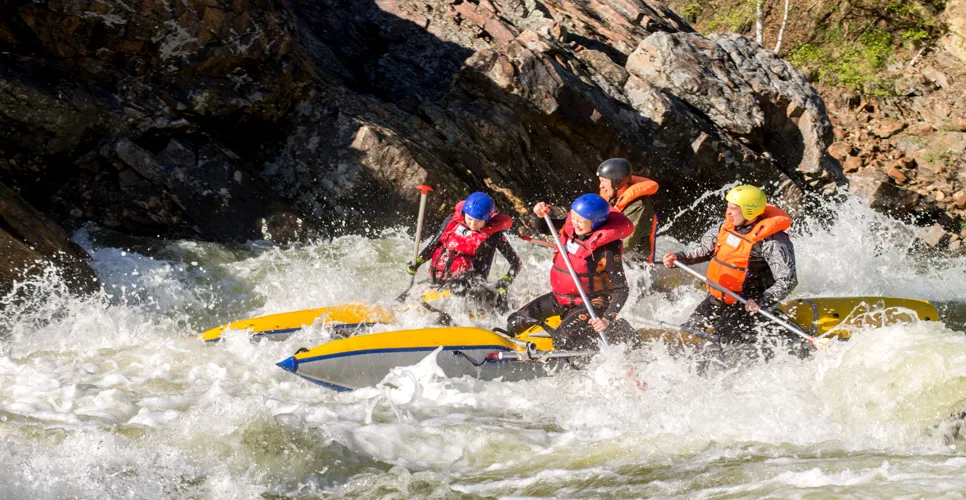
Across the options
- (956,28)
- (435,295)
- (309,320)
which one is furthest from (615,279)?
(956,28)

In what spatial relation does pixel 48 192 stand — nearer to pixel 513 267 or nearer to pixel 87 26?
pixel 87 26

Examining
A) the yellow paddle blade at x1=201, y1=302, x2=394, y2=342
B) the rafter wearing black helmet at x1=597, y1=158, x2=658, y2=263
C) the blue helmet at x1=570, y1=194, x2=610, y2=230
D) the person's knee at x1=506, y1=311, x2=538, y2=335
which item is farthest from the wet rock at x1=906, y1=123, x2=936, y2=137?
the yellow paddle blade at x1=201, y1=302, x2=394, y2=342

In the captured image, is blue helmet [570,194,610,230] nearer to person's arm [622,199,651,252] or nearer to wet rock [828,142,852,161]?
person's arm [622,199,651,252]

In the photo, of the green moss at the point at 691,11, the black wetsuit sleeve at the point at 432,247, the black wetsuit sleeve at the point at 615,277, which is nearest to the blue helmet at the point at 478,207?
the black wetsuit sleeve at the point at 432,247

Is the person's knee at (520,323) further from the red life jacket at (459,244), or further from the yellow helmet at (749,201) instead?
the yellow helmet at (749,201)

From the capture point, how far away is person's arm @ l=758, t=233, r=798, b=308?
5953 mm

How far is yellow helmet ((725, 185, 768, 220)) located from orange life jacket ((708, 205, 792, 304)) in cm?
10

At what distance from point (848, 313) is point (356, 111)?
233 inches

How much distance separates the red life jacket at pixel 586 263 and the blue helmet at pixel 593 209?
5 centimetres

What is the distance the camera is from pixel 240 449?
416cm

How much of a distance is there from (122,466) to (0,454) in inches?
23.1

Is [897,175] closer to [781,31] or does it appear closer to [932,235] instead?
[932,235]

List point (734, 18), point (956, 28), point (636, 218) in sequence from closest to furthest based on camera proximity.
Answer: point (636, 218), point (956, 28), point (734, 18)

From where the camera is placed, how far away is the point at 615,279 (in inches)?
233
